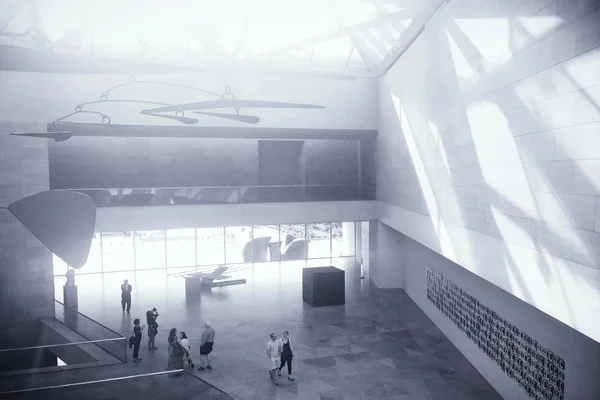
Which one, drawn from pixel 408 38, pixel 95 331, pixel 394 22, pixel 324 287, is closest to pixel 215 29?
pixel 394 22

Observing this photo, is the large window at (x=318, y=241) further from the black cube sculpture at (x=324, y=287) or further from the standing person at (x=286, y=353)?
the standing person at (x=286, y=353)

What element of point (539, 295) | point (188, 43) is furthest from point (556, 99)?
point (188, 43)

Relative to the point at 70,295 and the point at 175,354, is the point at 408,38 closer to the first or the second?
the point at 175,354

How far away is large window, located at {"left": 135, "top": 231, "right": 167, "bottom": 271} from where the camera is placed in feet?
92.0

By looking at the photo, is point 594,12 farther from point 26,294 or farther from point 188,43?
point 26,294

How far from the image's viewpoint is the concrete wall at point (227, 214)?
62.3 ft

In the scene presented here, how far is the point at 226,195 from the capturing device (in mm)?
20359

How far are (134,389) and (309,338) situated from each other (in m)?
6.54

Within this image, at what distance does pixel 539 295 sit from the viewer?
7.88 m

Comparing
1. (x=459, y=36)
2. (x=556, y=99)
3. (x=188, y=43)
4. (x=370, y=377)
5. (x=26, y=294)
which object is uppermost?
(x=188, y=43)

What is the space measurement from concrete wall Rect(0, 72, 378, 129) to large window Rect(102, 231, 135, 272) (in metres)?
11.6

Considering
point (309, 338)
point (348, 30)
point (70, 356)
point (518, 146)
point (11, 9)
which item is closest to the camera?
point (518, 146)

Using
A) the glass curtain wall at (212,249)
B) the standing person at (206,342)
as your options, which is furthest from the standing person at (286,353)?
the glass curtain wall at (212,249)

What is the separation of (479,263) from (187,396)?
7.51 metres
